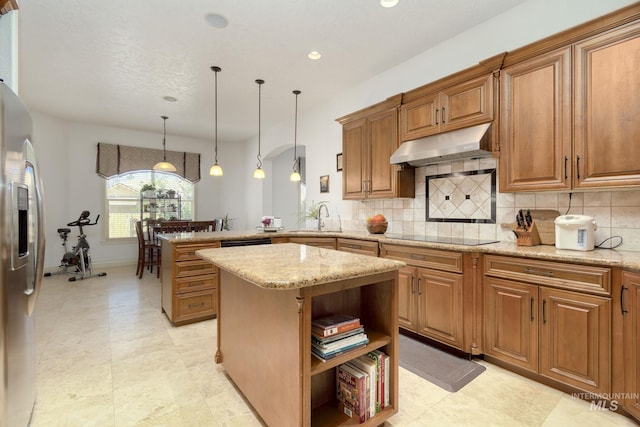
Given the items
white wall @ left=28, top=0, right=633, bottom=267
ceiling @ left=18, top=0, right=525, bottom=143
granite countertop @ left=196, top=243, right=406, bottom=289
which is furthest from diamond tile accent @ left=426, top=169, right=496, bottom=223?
granite countertop @ left=196, top=243, right=406, bottom=289

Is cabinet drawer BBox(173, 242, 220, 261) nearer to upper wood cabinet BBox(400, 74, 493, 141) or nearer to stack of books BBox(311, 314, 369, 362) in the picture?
stack of books BBox(311, 314, 369, 362)

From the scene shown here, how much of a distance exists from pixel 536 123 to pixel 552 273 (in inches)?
43.8

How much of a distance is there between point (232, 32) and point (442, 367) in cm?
354

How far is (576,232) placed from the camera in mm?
2062

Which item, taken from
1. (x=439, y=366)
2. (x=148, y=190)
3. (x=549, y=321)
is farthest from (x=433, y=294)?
(x=148, y=190)

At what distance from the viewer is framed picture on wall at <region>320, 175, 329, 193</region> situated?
180 inches

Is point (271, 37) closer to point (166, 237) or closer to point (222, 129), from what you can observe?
point (166, 237)

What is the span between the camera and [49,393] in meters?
1.93

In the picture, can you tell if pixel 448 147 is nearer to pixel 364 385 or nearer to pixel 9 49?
pixel 364 385

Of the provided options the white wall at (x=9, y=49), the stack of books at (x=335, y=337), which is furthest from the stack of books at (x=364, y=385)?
the white wall at (x=9, y=49)

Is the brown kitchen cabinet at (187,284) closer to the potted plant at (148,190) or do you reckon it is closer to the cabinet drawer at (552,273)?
the cabinet drawer at (552,273)

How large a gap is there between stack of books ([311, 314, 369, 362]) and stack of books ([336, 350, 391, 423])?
0.41 ft

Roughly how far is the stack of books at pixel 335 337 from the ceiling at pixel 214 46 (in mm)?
2556

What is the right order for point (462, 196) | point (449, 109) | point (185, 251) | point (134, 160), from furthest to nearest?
point (134, 160)
point (185, 251)
point (462, 196)
point (449, 109)
